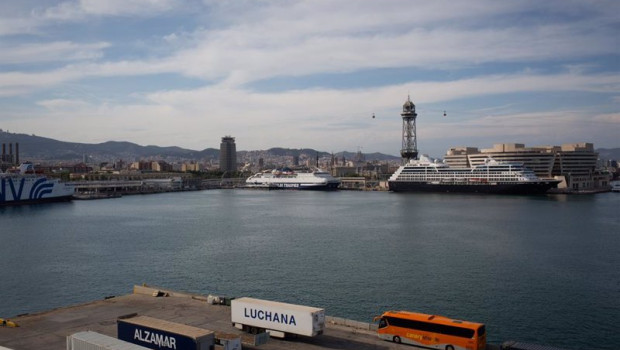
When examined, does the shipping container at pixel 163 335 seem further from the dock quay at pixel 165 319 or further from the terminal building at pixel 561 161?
the terminal building at pixel 561 161

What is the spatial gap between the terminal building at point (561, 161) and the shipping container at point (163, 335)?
6711 centimetres

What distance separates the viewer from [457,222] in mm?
31625

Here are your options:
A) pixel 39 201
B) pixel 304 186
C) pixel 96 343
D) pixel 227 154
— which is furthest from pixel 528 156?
pixel 227 154

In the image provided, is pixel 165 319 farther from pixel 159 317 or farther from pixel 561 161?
pixel 561 161

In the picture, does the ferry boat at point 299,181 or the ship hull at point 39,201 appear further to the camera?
the ferry boat at point 299,181

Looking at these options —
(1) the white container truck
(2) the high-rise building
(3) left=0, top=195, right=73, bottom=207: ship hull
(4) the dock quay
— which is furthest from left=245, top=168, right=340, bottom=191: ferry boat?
(2) the high-rise building

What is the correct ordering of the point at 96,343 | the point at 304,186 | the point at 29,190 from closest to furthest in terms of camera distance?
the point at 96,343 → the point at 29,190 → the point at 304,186

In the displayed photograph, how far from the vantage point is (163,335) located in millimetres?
8898

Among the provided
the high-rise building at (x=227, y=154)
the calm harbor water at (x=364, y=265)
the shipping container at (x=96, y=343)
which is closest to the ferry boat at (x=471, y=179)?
the calm harbor water at (x=364, y=265)

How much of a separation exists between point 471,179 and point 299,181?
2791 centimetres

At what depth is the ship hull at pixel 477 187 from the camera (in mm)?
57531

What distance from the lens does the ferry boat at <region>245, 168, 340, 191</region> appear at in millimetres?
79375

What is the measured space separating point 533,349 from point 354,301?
5998 mm

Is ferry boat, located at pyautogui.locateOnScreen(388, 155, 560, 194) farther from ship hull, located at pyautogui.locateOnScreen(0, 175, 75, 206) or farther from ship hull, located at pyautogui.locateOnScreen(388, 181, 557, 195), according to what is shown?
ship hull, located at pyautogui.locateOnScreen(0, 175, 75, 206)
